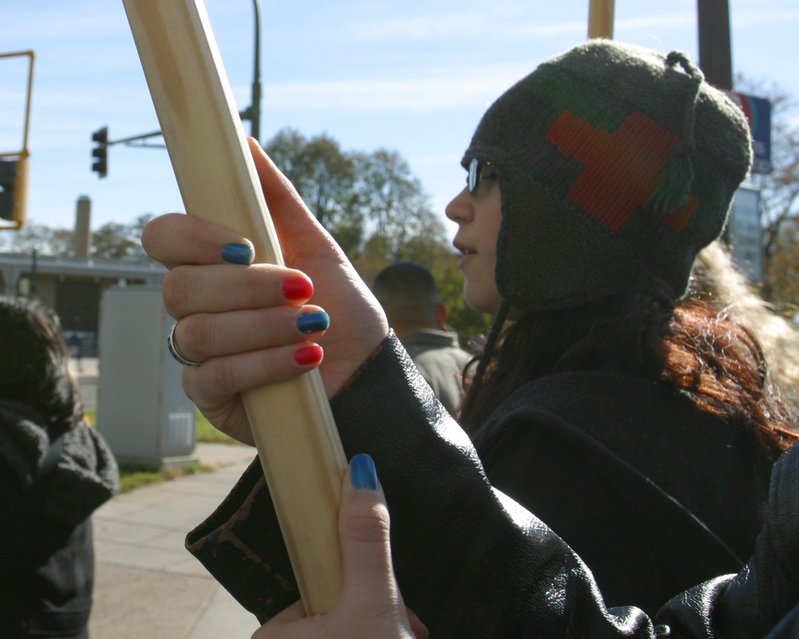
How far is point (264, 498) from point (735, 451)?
0.83m

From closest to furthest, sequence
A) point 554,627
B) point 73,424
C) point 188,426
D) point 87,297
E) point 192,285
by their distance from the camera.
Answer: point 192,285 < point 554,627 < point 73,424 < point 188,426 < point 87,297

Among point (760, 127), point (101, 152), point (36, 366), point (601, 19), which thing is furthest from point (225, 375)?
point (101, 152)

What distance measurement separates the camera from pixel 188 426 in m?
10.2

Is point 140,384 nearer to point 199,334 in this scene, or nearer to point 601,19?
point 601,19

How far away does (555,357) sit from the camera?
1688 millimetres

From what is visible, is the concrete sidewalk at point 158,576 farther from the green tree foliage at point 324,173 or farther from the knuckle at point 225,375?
the green tree foliage at point 324,173

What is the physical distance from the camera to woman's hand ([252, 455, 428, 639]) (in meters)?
0.84

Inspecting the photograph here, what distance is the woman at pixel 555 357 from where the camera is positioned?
962 millimetres

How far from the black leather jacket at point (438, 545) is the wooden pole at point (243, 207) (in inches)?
5.0

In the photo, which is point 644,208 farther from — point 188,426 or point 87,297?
point 87,297

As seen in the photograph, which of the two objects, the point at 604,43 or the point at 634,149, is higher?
the point at 604,43

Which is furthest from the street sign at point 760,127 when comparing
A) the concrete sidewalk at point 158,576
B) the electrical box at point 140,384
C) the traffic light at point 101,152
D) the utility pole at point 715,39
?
the traffic light at point 101,152

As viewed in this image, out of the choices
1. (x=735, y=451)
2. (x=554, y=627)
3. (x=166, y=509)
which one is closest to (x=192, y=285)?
(x=554, y=627)

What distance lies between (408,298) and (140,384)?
5.28 m
